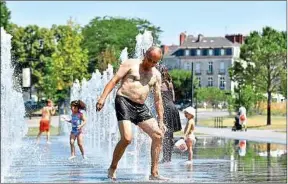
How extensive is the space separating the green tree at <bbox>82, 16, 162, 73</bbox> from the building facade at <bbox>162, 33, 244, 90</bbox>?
164ft

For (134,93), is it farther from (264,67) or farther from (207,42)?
(207,42)

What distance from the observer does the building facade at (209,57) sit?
479ft

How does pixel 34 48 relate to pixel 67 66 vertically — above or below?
above

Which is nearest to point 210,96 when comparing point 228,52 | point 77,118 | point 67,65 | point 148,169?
point 67,65

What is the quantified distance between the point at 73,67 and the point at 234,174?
64.2 meters

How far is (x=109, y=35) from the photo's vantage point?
297 ft

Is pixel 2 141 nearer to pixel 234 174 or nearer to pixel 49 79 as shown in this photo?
pixel 234 174

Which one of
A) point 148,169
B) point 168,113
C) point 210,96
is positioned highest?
point 168,113

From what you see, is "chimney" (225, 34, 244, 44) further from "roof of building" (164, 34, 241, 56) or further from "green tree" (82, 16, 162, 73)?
"green tree" (82, 16, 162, 73)

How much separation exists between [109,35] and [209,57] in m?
58.9

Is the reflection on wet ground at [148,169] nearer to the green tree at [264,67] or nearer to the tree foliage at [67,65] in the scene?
the green tree at [264,67]

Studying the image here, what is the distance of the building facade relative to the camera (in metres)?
146

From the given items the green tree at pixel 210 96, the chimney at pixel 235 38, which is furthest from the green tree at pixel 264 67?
the chimney at pixel 235 38

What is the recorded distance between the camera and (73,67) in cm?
7738
